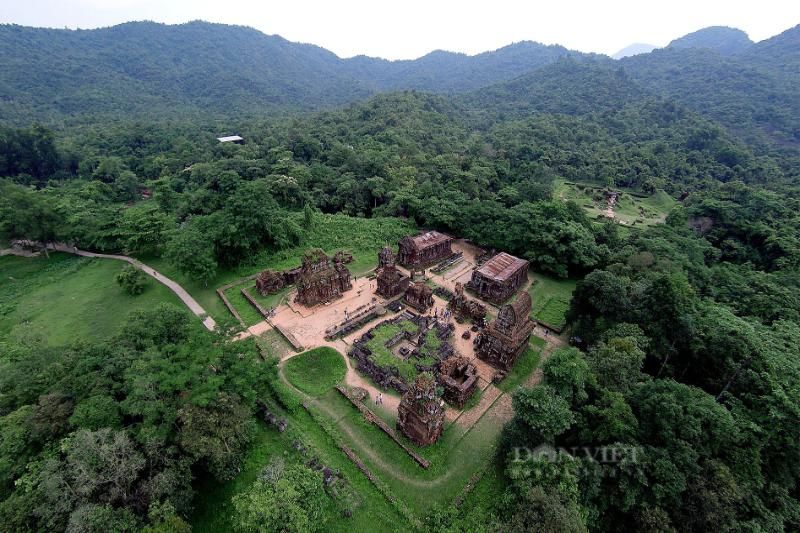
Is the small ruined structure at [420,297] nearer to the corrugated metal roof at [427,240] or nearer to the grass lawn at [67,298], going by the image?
the corrugated metal roof at [427,240]

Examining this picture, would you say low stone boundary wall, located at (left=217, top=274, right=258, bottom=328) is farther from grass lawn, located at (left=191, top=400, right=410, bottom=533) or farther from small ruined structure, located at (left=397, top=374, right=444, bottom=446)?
small ruined structure, located at (left=397, top=374, right=444, bottom=446)

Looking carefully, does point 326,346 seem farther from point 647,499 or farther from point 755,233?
point 755,233

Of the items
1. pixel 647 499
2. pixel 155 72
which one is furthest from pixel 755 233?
pixel 155 72

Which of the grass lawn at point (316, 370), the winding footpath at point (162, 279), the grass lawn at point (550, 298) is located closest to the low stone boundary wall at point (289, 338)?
the grass lawn at point (316, 370)

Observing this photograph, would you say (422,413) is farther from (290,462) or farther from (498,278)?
(498,278)

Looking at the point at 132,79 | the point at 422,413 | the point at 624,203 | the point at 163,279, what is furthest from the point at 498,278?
the point at 132,79

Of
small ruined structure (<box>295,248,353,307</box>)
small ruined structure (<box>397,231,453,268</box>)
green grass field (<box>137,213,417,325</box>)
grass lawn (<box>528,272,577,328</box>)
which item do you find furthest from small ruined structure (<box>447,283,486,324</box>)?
→ green grass field (<box>137,213,417,325</box>)
